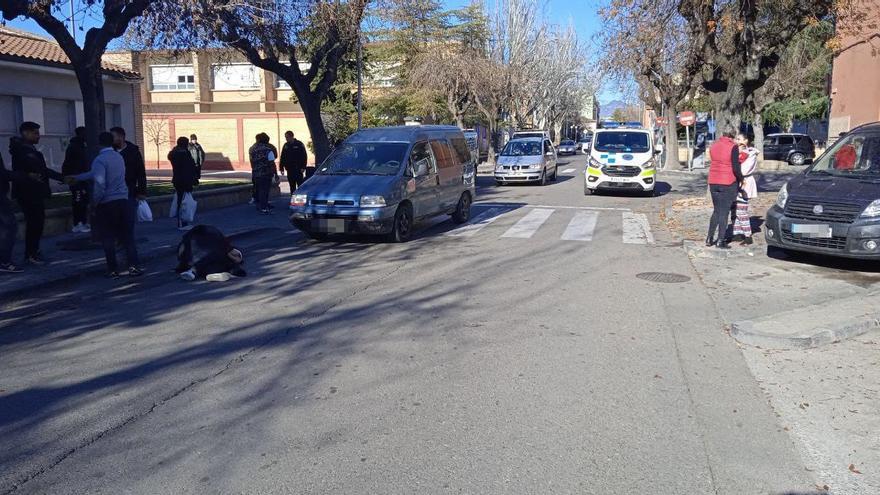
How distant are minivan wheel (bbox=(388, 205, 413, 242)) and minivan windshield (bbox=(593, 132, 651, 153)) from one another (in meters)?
10.7

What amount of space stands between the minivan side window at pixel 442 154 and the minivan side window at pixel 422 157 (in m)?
Answer: 0.23

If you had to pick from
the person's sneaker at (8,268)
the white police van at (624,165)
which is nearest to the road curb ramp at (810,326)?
the person's sneaker at (8,268)

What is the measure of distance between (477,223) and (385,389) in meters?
10.4

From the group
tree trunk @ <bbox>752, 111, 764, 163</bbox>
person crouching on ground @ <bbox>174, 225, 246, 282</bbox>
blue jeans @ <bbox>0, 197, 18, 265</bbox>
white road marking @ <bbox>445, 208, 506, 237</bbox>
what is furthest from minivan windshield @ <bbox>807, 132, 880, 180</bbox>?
tree trunk @ <bbox>752, 111, 764, 163</bbox>

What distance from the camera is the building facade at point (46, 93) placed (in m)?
19.3

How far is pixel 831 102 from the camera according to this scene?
35250mm

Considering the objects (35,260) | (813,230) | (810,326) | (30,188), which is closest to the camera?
(810,326)

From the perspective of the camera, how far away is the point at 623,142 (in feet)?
72.6

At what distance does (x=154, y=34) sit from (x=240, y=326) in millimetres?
9990

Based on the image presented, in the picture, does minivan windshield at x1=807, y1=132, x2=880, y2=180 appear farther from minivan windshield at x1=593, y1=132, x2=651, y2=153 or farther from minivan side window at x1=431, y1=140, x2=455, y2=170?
minivan windshield at x1=593, y1=132, x2=651, y2=153

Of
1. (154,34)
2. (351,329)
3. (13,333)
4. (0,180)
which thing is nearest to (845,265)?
(351,329)

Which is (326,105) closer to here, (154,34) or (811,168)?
(154,34)

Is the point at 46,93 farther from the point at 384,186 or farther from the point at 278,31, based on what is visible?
the point at 384,186

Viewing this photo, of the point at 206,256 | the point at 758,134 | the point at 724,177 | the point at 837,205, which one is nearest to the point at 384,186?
the point at 206,256
